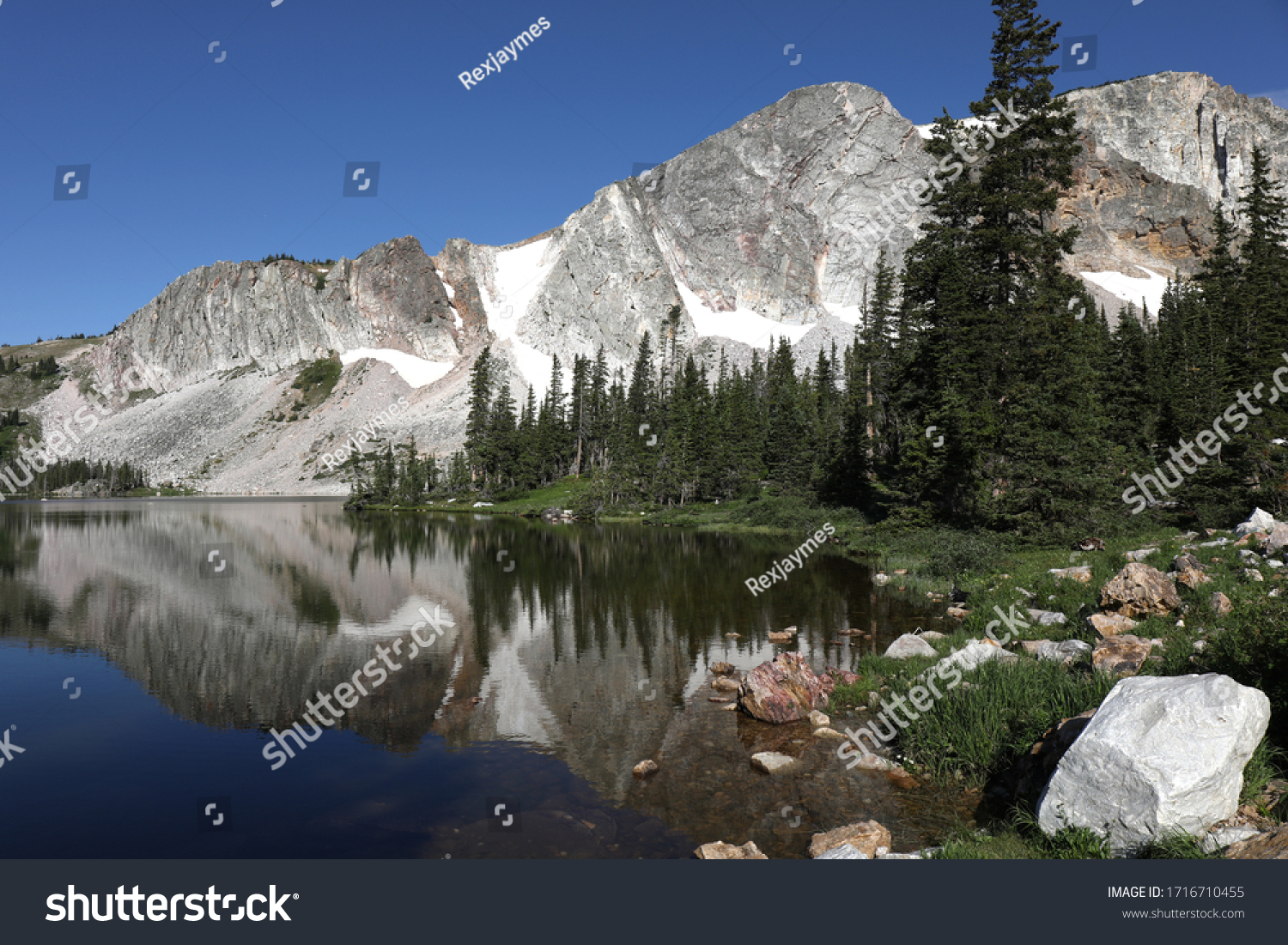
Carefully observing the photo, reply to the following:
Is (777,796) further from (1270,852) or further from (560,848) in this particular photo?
(1270,852)

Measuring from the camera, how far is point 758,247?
611 feet

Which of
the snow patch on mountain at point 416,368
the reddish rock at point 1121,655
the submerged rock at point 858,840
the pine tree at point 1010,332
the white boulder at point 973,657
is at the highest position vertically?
the snow patch on mountain at point 416,368

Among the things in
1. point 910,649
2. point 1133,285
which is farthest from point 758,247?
point 910,649

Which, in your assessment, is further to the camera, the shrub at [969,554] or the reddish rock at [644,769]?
the shrub at [969,554]

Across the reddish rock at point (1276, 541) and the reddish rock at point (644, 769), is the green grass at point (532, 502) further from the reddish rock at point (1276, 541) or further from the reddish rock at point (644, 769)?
the reddish rock at point (644, 769)

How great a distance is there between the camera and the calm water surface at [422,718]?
30.7ft

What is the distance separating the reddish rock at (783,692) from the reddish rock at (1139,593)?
21.3 feet

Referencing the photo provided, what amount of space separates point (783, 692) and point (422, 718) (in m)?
7.74

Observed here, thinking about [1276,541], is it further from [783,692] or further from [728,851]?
[728,851]

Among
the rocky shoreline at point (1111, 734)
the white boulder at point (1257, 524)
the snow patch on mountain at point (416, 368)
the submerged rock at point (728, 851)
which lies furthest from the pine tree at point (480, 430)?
the submerged rock at point (728, 851)

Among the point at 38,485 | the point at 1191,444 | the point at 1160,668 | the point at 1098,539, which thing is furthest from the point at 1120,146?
the point at 38,485

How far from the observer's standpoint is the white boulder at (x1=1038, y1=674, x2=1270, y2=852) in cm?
619

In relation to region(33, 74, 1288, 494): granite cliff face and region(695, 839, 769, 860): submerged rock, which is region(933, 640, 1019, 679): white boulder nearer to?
region(695, 839, 769, 860): submerged rock

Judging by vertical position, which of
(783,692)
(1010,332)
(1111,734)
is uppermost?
(1010,332)
